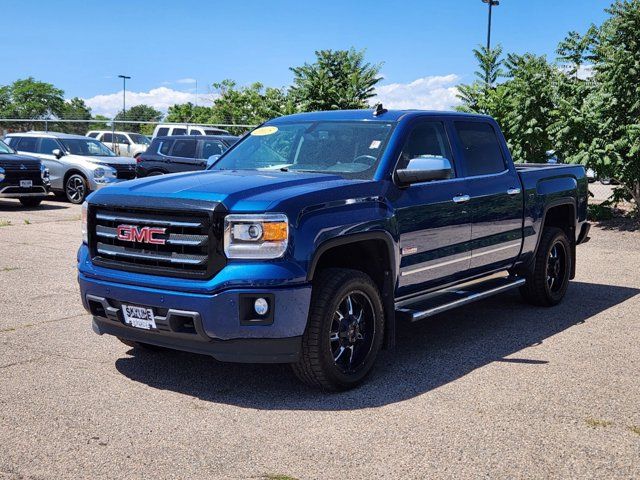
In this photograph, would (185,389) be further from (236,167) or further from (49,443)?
(236,167)

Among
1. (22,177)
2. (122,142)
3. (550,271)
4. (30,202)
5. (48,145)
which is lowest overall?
(30,202)

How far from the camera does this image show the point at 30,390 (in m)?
5.25

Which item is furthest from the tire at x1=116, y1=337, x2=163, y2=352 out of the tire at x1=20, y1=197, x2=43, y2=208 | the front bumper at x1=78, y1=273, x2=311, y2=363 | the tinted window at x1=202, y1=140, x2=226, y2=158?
the tire at x1=20, y1=197, x2=43, y2=208

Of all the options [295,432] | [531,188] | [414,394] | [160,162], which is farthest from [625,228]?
[295,432]

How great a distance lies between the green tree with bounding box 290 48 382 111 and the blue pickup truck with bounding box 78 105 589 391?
1378 centimetres

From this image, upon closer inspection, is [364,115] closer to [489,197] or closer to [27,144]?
[489,197]

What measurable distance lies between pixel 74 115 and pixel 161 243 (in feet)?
269

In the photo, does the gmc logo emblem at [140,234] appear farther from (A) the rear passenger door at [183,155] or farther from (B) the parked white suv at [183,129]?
(B) the parked white suv at [183,129]

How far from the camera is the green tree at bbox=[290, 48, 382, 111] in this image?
20672 mm

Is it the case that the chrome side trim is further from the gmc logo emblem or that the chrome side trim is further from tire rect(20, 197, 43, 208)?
tire rect(20, 197, 43, 208)

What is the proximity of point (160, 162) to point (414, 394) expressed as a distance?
46.5 ft

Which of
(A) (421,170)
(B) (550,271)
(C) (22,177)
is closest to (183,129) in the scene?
(C) (22,177)

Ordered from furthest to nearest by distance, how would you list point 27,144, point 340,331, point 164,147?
1. point 27,144
2. point 164,147
3. point 340,331

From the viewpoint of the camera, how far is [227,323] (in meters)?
4.80
